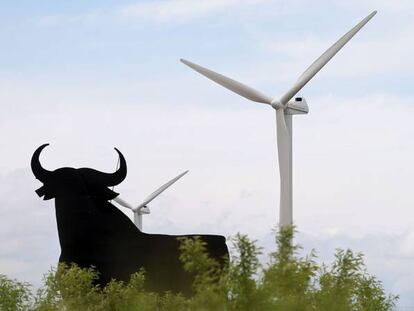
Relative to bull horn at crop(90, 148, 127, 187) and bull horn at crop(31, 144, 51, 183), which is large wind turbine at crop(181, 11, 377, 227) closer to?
bull horn at crop(90, 148, 127, 187)

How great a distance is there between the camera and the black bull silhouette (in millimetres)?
33781

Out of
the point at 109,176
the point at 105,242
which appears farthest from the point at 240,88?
the point at 105,242

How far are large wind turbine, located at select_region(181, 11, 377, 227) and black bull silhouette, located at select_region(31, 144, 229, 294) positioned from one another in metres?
3.77

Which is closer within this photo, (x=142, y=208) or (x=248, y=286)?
(x=248, y=286)

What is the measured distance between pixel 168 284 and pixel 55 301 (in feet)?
10.1

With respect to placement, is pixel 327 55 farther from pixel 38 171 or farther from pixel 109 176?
pixel 38 171

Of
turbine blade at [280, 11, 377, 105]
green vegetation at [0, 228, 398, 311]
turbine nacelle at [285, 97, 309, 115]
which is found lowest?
green vegetation at [0, 228, 398, 311]

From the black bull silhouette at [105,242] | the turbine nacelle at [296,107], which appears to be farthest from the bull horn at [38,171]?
the turbine nacelle at [296,107]

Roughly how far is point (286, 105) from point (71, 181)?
7993 millimetres

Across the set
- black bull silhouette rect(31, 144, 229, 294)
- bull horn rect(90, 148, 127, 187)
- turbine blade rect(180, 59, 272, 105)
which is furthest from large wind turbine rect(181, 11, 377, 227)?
bull horn rect(90, 148, 127, 187)

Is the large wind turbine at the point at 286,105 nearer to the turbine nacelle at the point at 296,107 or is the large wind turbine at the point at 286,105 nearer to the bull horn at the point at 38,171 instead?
the turbine nacelle at the point at 296,107

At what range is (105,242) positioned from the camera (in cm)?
3388

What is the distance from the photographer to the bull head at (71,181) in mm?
33969

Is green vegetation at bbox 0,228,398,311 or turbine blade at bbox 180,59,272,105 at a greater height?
turbine blade at bbox 180,59,272,105
